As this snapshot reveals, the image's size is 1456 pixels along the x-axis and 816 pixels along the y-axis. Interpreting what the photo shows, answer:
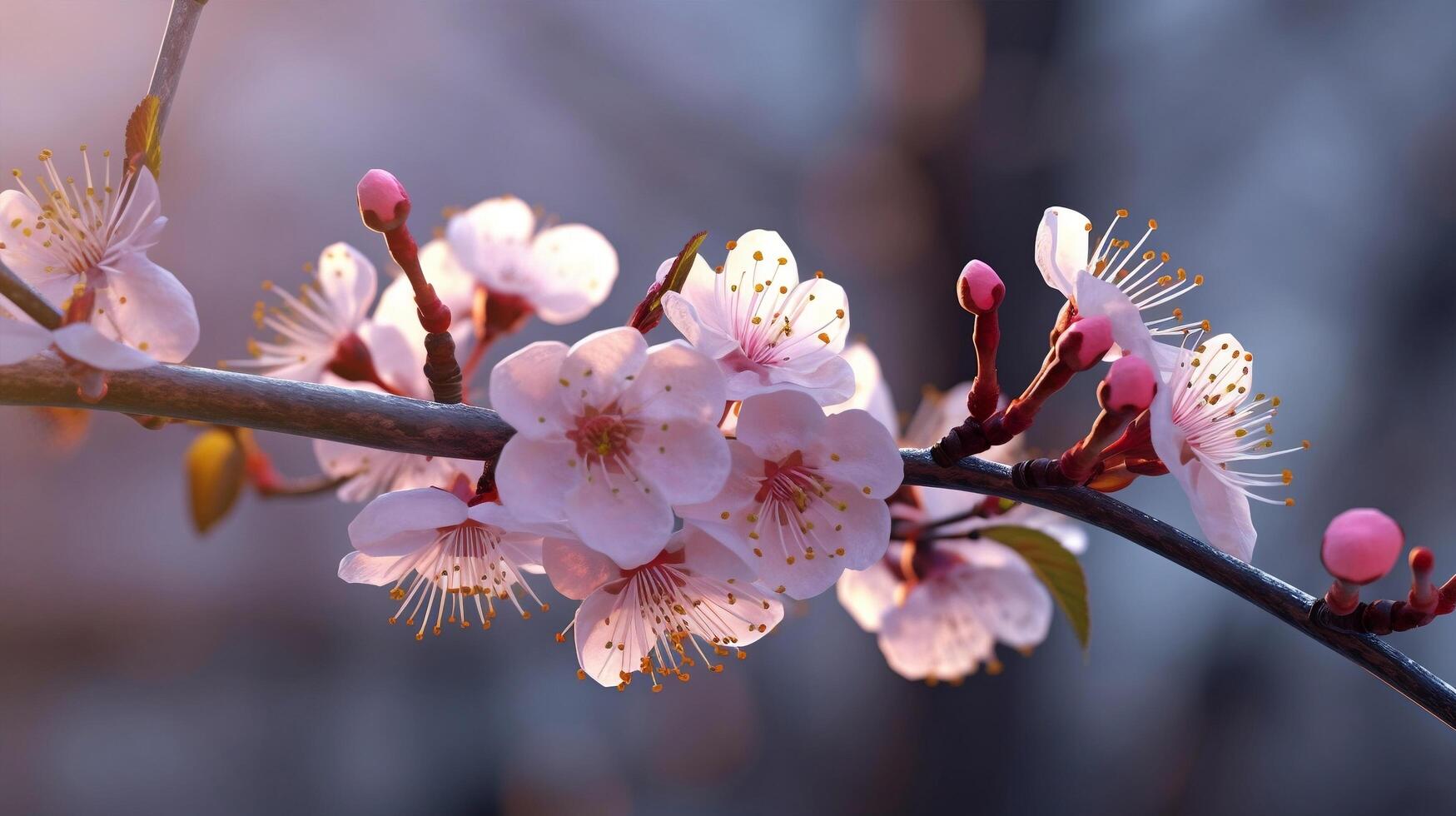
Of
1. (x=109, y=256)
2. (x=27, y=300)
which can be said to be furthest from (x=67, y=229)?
(x=27, y=300)

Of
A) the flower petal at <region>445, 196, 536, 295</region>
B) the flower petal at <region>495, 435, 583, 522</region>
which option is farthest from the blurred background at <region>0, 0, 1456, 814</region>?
the flower petal at <region>495, 435, 583, 522</region>

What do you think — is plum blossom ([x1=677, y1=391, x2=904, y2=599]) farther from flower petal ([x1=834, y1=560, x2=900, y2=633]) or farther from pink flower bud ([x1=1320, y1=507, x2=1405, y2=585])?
flower petal ([x1=834, y1=560, x2=900, y2=633])

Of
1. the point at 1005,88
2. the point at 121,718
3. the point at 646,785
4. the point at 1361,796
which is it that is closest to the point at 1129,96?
the point at 1005,88

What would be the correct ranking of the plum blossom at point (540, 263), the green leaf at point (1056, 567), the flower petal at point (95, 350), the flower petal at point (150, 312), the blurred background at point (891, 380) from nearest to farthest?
1. the flower petal at point (95, 350)
2. the flower petal at point (150, 312)
3. the green leaf at point (1056, 567)
4. the plum blossom at point (540, 263)
5. the blurred background at point (891, 380)

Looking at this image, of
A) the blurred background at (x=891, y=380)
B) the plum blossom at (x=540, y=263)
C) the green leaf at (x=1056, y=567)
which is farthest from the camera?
the blurred background at (x=891, y=380)

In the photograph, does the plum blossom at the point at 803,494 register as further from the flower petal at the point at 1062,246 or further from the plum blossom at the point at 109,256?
the plum blossom at the point at 109,256

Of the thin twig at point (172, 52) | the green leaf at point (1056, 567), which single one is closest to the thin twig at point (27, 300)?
the thin twig at point (172, 52)

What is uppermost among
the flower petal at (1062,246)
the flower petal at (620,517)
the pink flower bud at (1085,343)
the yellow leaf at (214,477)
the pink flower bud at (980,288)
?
the flower petal at (1062,246)

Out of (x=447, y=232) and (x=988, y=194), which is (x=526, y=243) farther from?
(x=988, y=194)
